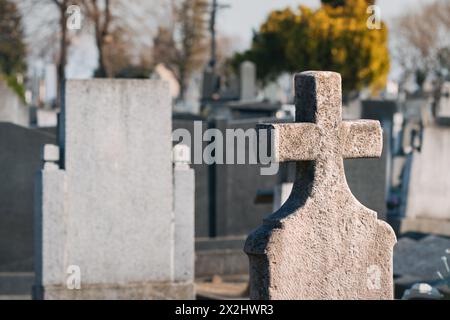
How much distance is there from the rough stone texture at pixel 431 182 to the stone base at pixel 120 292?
5148mm

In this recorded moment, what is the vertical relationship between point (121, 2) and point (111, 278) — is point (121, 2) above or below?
above

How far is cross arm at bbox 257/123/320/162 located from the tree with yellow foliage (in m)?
37.2

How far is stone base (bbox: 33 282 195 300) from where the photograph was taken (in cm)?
898

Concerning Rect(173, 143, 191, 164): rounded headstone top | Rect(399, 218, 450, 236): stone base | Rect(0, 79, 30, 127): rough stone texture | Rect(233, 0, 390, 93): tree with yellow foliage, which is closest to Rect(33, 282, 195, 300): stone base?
Rect(173, 143, 191, 164): rounded headstone top

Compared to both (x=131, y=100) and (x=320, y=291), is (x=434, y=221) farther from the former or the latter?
(x=320, y=291)

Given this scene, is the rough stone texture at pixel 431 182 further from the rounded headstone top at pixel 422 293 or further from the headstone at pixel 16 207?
the rounded headstone top at pixel 422 293

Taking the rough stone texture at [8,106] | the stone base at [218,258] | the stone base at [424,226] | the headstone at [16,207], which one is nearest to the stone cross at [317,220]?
the headstone at [16,207]

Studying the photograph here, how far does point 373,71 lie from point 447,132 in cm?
2817

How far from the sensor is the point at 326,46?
140ft

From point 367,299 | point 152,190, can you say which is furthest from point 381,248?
point 152,190

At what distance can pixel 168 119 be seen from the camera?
9242mm

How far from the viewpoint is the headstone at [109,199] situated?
9.00 metres
